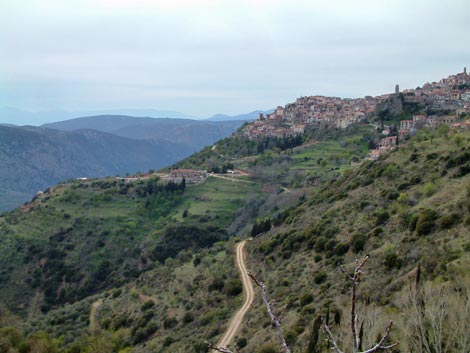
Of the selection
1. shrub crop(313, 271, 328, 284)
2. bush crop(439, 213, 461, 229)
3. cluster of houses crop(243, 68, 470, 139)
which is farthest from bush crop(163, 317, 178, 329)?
cluster of houses crop(243, 68, 470, 139)

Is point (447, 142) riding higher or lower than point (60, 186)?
higher

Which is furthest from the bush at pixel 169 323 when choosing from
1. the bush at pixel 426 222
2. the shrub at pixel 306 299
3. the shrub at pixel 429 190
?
the shrub at pixel 429 190

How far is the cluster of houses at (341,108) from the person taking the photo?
8356cm

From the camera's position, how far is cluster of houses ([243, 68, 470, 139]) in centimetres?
8356

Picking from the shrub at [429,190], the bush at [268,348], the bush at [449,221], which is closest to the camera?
the bush at [268,348]

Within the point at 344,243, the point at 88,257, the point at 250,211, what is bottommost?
the point at 88,257

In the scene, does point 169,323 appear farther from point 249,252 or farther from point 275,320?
point 275,320

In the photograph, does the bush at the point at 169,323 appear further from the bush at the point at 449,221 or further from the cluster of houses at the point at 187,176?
the cluster of houses at the point at 187,176

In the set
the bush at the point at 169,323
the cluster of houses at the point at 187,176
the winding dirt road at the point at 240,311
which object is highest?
the cluster of houses at the point at 187,176

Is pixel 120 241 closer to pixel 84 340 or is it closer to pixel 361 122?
pixel 84 340

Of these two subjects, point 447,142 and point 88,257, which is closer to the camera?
point 447,142

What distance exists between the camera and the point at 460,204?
71.6ft

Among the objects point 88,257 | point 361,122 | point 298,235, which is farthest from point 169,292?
point 361,122

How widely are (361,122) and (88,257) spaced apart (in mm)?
60731
